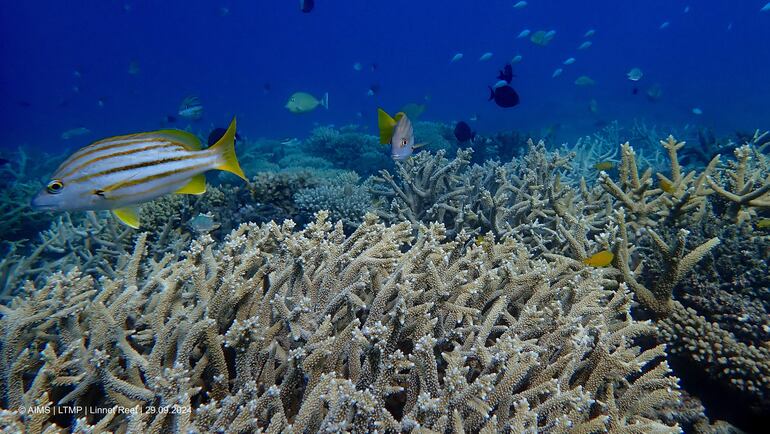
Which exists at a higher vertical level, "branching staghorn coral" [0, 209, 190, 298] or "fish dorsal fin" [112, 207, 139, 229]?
"branching staghorn coral" [0, 209, 190, 298]

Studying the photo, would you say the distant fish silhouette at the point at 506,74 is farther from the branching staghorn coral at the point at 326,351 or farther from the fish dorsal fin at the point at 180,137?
the fish dorsal fin at the point at 180,137

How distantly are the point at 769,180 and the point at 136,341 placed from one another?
524 cm

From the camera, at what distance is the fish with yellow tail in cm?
395

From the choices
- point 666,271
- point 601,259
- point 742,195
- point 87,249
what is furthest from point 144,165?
point 742,195

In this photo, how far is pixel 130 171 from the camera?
221 centimetres

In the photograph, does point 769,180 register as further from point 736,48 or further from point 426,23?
point 426,23

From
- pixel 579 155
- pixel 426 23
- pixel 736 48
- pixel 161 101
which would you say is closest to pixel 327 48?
pixel 426 23

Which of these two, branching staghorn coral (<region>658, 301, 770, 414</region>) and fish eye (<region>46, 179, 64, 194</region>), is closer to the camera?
fish eye (<region>46, 179, 64, 194</region>)

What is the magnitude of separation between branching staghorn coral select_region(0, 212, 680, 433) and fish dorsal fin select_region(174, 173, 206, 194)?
377 millimetres

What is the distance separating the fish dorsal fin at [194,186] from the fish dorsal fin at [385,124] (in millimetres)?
1994

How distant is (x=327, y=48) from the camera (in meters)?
119

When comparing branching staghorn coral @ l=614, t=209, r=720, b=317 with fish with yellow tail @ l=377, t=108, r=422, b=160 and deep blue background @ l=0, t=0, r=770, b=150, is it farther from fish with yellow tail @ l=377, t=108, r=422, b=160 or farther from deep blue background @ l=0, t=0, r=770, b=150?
deep blue background @ l=0, t=0, r=770, b=150

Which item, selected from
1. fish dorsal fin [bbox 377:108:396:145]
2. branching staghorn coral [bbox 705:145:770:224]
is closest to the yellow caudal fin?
fish dorsal fin [bbox 377:108:396:145]

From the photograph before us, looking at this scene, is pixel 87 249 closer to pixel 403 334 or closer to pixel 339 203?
pixel 339 203
